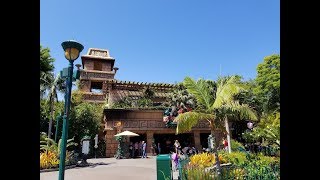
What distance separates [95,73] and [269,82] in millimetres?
19728

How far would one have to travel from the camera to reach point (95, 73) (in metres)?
35.4

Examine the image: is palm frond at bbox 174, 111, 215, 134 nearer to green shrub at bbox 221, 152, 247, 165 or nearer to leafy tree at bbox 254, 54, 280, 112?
green shrub at bbox 221, 152, 247, 165

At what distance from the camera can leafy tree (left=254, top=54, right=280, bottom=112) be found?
115 feet

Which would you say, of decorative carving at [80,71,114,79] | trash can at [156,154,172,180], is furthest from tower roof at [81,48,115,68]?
trash can at [156,154,172,180]

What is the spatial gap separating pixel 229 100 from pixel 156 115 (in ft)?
51.3

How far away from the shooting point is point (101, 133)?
2888 centimetres

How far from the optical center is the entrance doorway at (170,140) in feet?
97.9

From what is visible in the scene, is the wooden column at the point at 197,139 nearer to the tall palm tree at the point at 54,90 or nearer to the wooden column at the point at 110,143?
the wooden column at the point at 110,143

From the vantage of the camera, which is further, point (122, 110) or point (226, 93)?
point (122, 110)

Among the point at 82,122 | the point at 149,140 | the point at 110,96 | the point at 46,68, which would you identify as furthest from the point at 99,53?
the point at 149,140

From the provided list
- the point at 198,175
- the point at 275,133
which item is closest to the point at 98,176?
the point at 198,175

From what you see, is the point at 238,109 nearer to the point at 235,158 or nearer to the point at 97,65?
the point at 235,158

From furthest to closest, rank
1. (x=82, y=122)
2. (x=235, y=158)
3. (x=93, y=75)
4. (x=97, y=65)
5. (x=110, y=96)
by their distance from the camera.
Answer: (x=97, y=65) < (x=93, y=75) < (x=110, y=96) < (x=82, y=122) < (x=235, y=158)
